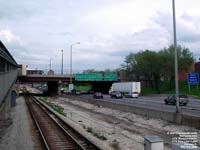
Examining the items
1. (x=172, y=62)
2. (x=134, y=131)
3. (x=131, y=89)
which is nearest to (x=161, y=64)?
(x=172, y=62)

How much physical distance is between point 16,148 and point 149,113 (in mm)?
18692

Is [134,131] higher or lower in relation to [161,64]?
lower

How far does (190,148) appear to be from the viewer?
8250 mm

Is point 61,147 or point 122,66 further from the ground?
point 122,66

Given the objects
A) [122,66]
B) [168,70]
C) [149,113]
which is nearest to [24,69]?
[122,66]

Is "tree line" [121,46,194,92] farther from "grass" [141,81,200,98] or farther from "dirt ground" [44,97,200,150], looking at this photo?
"dirt ground" [44,97,200,150]

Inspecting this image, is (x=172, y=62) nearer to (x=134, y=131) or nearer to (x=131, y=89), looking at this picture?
(x=131, y=89)

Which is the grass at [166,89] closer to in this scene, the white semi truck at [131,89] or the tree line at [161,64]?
the tree line at [161,64]

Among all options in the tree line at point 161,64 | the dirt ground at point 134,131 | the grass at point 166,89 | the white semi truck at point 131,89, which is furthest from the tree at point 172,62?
the dirt ground at point 134,131

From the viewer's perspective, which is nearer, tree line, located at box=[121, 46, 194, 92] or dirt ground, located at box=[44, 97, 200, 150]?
dirt ground, located at box=[44, 97, 200, 150]

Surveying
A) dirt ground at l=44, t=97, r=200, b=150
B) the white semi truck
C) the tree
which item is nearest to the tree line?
the tree

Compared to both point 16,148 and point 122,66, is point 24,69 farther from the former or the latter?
point 16,148

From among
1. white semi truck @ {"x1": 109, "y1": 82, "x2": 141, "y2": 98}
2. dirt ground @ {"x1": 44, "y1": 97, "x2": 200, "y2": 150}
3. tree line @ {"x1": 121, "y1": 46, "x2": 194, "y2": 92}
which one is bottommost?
dirt ground @ {"x1": 44, "y1": 97, "x2": 200, "y2": 150}

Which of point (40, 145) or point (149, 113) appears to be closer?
point (40, 145)
